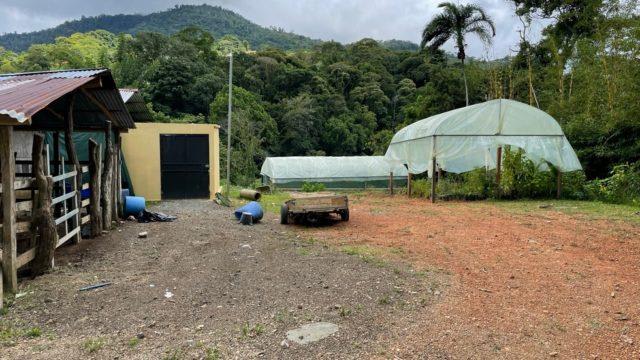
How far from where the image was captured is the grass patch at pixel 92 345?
3.19 m

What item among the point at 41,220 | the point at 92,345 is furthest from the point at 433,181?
the point at 92,345

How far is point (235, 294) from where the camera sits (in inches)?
173

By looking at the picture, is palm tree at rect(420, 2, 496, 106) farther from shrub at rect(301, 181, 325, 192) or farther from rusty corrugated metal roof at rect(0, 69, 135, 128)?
rusty corrugated metal roof at rect(0, 69, 135, 128)

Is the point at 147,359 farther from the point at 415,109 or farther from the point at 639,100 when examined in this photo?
the point at 415,109

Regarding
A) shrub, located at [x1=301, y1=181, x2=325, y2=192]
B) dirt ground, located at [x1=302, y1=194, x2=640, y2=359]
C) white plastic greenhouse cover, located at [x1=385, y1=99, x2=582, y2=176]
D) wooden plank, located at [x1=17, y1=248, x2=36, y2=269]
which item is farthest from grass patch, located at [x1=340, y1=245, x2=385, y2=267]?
shrub, located at [x1=301, y1=181, x2=325, y2=192]

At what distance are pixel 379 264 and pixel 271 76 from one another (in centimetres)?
3824

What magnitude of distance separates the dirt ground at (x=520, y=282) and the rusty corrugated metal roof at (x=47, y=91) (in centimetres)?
414

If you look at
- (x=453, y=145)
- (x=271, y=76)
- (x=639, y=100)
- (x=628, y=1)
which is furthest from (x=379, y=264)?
(x=271, y=76)

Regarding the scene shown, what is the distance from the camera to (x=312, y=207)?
8664 mm

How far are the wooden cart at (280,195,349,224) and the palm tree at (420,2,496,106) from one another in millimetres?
15502

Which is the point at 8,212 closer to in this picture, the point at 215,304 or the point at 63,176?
the point at 63,176

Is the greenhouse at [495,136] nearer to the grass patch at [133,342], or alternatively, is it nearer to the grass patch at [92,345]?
the grass patch at [133,342]

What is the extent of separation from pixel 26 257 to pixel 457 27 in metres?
22.3

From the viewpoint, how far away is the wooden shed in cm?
445
